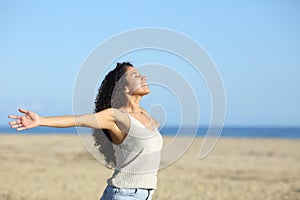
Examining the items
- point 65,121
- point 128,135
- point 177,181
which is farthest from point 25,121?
point 177,181

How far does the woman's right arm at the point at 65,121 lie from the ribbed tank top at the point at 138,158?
0.20m

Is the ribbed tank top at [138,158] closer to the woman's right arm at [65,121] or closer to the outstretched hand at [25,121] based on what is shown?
the woman's right arm at [65,121]

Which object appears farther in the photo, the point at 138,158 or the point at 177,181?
the point at 177,181

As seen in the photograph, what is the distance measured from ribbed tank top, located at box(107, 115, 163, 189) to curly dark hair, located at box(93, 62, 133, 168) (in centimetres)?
26

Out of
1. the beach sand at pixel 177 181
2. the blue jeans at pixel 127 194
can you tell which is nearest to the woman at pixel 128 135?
the blue jeans at pixel 127 194

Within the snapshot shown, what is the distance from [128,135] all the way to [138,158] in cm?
20

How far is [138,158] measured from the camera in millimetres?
4477

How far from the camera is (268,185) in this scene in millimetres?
14156

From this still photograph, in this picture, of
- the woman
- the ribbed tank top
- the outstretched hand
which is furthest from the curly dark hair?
the outstretched hand

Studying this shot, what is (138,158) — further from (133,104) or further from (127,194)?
(133,104)

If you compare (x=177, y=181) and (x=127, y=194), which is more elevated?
(x=127, y=194)

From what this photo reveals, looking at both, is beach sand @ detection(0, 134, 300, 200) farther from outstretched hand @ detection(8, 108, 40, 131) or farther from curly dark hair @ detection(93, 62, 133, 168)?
outstretched hand @ detection(8, 108, 40, 131)

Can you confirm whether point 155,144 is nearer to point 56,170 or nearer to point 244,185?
point 244,185

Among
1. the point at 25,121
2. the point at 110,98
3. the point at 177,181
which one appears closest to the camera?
the point at 25,121
